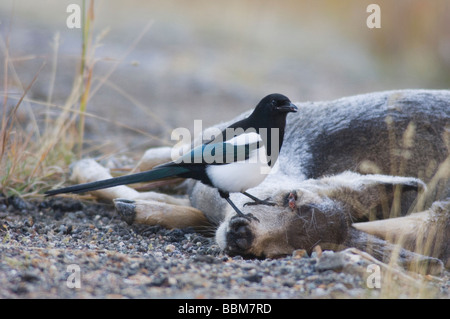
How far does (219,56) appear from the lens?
1443 centimetres

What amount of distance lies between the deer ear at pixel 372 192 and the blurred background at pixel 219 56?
3737mm

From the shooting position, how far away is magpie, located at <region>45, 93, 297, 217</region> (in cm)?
428

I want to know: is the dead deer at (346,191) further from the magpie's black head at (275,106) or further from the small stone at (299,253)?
the magpie's black head at (275,106)

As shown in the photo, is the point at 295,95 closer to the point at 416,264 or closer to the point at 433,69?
the point at 433,69

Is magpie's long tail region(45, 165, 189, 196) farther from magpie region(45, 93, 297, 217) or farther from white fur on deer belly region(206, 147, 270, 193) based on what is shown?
white fur on deer belly region(206, 147, 270, 193)

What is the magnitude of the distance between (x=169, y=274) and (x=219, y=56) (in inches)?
444

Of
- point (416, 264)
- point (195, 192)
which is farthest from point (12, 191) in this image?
point (416, 264)

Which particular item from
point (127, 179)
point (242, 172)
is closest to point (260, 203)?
point (242, 172)

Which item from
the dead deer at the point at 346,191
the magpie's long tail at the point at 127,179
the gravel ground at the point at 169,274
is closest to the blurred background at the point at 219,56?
the dead deer at the point at 346,191

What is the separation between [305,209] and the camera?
4516mm

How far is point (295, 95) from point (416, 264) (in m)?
7.43

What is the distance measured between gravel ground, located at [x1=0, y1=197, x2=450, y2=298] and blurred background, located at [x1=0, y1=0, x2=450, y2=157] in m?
4.00

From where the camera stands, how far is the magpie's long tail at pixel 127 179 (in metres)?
4.29

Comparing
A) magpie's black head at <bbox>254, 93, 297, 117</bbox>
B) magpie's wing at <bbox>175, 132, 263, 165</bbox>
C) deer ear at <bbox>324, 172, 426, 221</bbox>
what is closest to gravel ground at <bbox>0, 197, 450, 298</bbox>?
magpie's wing at <bbox>175, 132, 263, 165</bbox>
